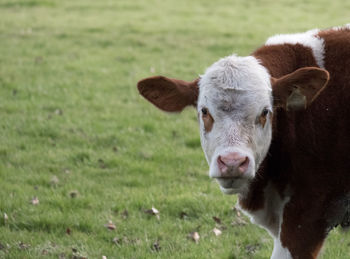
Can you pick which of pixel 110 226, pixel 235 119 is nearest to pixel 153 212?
pixel 110 226

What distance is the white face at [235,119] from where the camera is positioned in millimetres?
4383

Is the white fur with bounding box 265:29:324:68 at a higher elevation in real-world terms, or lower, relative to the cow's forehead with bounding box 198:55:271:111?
higher

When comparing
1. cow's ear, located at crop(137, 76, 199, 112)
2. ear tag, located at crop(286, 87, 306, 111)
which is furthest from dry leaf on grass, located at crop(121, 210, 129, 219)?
ear tag, located at crop(286, 87, 306, 111)

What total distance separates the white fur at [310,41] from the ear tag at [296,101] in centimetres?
42

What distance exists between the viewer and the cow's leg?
4.75 metres

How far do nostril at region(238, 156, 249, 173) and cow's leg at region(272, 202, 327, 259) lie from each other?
672 millimetres

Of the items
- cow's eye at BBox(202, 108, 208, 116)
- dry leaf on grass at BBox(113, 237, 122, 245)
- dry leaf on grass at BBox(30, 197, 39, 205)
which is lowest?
dry leaf on grass at BBox(30, 197, 39, 205)

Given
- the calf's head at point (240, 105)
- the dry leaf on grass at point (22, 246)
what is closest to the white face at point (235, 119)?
the calf's head at point (240, 105)

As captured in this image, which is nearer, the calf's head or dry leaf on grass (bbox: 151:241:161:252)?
the calf's head

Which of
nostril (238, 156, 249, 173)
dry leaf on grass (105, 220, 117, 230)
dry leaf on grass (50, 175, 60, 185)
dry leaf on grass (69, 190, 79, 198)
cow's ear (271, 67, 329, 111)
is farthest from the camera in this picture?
dry leaf on grass (50, 175, 60, 185)

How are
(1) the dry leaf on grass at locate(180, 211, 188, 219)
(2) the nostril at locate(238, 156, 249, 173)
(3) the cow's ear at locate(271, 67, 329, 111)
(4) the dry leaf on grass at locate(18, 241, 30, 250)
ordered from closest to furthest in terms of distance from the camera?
1. (2) the nostril at locate(238, 156, 249, 173)
2. (3) the cow's ear at locate(271, 67, 329, 111)
3. (4) the dry leaf on grass at locate(18, 241, 30, 250)
4. (1) the dry leaf on grass at locate(180, 211, 188, 219)

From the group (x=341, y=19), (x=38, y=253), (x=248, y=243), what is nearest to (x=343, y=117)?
(x=248, y=243)

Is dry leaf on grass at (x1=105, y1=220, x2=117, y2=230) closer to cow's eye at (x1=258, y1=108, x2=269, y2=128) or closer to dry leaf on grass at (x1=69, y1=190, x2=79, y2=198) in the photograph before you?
dry leaf on grass at (x1=69, y1=190, x2=79, y2=198)

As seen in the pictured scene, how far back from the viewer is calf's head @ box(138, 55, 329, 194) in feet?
14.5
